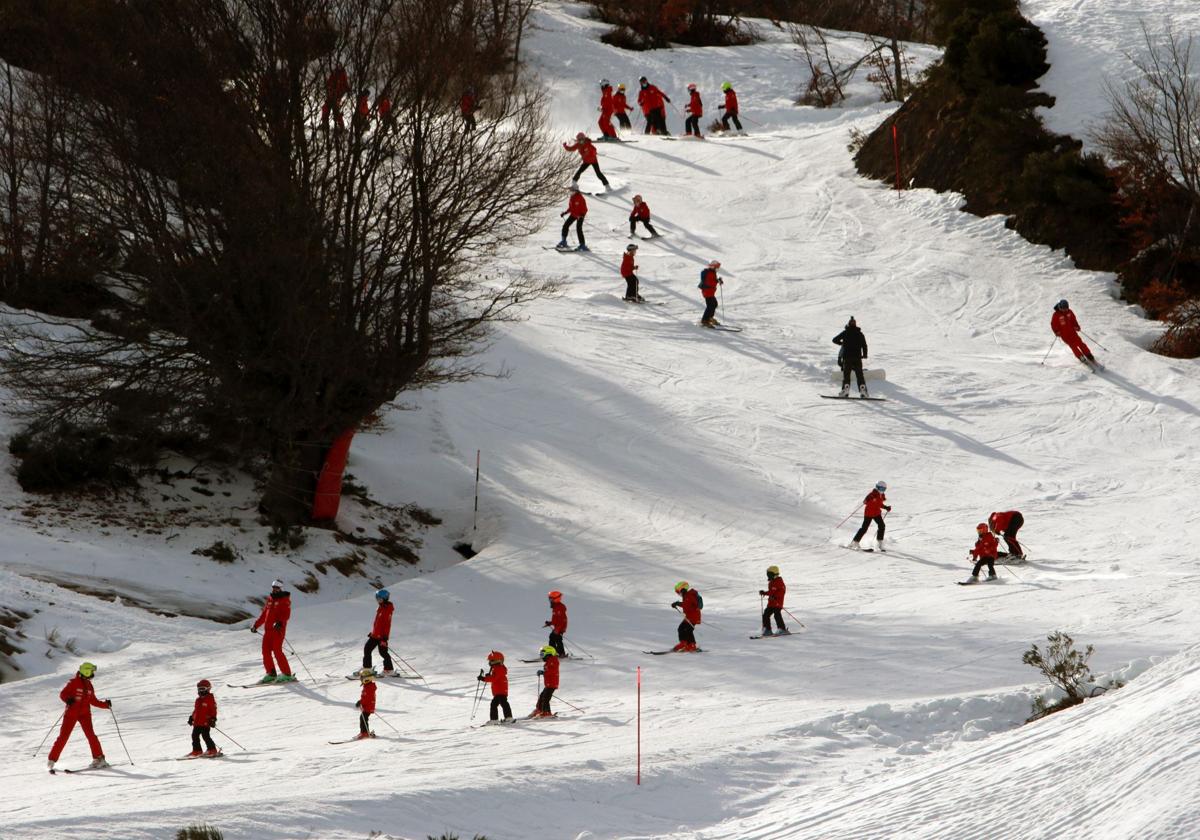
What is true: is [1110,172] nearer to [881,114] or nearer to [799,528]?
[881,114]

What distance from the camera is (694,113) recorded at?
40.5 m

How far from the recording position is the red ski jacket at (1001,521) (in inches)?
762

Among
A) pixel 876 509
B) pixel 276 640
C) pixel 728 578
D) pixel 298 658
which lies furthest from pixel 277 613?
pixel 876 509

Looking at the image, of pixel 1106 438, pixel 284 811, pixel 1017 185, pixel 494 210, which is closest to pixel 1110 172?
pixel 1017 185

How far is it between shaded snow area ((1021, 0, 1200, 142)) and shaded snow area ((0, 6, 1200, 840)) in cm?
374

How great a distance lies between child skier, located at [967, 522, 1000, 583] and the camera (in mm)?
18609

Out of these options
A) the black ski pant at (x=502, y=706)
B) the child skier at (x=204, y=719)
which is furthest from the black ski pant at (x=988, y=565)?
the child skier at (x=204, y=719)

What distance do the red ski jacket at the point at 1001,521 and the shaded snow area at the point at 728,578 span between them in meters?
0.73

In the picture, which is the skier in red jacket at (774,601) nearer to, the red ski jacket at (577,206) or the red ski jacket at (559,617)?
the red ski jacket at (559,617)

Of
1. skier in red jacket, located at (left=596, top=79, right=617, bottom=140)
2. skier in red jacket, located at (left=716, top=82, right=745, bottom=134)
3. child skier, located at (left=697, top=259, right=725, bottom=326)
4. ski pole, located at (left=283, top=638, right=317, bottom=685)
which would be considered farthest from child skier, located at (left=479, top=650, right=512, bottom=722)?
skier in red jacket, located at (left=716, top=82, right=745, bottom=134)

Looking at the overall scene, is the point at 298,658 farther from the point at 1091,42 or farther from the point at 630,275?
the point at 1091,42

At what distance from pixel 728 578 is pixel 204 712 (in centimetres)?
919

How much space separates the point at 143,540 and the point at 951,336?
17060 mm

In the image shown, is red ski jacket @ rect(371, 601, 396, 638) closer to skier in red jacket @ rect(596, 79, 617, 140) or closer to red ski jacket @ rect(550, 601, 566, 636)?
red ski jacket @ rect(550, 601, 566, 636)
